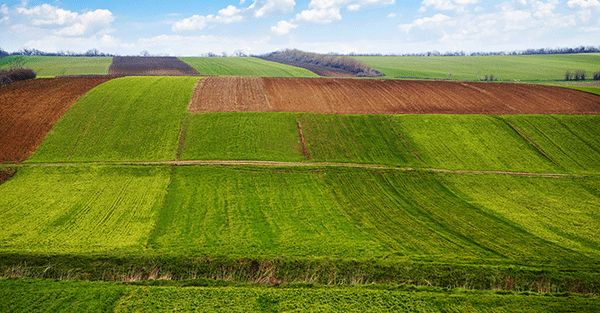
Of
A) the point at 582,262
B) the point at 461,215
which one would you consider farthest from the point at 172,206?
the point at 582,262

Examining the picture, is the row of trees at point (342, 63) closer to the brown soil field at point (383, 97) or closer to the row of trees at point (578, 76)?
the row of trees at point (578, 76)

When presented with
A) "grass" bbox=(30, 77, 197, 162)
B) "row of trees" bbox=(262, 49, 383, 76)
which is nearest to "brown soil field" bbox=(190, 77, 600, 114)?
"grass" bbox=(30, 77, 197, 162)

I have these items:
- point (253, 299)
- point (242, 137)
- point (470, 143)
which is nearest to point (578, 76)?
point (470, 143)

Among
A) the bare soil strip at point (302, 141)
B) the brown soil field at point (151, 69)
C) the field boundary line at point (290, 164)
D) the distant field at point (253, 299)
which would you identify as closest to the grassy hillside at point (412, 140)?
the bare soil strip at point (302, 141)

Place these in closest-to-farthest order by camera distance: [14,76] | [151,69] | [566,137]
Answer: [566,137] → [14,76] → [151,69]

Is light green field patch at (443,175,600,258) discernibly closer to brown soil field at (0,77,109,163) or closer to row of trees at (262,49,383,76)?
brown soil field at (0,77,109,163)

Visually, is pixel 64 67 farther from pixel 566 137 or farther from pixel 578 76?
pixel 578 76
